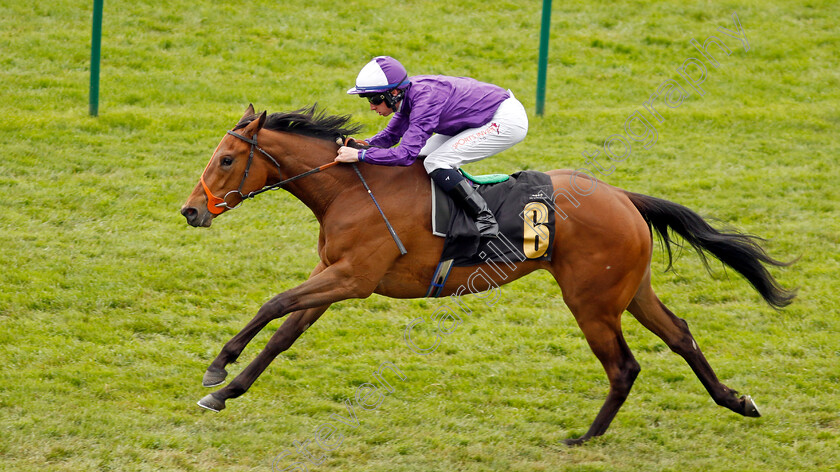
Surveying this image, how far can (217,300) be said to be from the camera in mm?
7609

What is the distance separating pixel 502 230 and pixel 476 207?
0.24m

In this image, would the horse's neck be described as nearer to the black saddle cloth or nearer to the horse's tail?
the black saddle cloth

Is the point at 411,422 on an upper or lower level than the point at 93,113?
lower

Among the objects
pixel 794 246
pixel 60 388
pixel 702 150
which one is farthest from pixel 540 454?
pixel 702 150

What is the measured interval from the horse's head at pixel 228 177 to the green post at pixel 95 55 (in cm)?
599

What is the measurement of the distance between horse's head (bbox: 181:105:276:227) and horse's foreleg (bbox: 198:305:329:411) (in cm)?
85

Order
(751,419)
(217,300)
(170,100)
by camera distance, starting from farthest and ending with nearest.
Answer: (170,100) → (217,300) → (751,419)

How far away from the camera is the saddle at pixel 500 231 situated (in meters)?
5.54

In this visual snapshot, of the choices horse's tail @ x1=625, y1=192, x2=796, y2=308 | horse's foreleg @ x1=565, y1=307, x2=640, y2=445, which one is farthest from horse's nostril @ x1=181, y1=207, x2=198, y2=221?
horse's tail @ x1=625, y1=192, x2=796, y2=308

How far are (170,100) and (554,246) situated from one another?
746cm

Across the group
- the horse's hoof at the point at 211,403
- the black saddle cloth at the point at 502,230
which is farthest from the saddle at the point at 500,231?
the horse's hoof at the point at 211,403

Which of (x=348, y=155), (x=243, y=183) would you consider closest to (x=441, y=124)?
(x=348, y=155)

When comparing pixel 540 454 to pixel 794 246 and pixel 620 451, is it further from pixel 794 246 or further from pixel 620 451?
pixel 794 246

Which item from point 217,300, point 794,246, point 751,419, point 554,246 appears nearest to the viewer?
point 554,246
